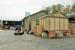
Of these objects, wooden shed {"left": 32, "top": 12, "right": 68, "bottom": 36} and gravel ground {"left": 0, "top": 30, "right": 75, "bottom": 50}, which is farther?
wooden shed {"left": 32, "top": 12, "right": 68, "bottom": 36}

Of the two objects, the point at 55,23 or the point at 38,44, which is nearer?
the point at 38,44

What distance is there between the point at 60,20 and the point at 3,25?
233 feet

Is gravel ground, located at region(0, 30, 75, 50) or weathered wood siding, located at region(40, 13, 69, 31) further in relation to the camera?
weathered wood siding, located at region(40, 13, 69, 31)

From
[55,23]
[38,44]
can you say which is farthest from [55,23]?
[38,44]

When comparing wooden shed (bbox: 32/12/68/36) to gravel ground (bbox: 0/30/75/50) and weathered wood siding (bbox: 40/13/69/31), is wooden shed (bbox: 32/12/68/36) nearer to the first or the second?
weathered wood siding (bbox: 40/13/69/31)

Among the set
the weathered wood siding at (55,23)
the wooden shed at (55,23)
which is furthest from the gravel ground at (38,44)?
the weathered wood siding at (55,23)

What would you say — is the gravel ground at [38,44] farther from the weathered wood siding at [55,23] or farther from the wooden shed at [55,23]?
the weathered wood siding at [55,23]

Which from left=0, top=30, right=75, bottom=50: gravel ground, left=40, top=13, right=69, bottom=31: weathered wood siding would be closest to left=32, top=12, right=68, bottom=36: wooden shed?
left=40, top=13, right=69, bottom=31: weathered wood siding

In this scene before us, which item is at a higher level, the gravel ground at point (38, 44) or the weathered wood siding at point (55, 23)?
the weathered wood siding at point (55, 23)

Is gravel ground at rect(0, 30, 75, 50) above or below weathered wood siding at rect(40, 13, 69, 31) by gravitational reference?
below

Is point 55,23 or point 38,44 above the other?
point 55,23

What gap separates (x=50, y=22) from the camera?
33.6m

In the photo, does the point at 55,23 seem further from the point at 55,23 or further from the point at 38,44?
the point at 38,44

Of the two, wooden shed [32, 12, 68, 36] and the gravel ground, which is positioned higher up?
wooden shed [32, 12, 68, 36]
